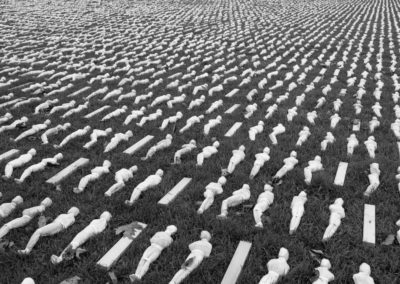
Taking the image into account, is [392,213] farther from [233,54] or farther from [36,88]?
[233,54]

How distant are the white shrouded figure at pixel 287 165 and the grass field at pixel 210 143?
95 mm

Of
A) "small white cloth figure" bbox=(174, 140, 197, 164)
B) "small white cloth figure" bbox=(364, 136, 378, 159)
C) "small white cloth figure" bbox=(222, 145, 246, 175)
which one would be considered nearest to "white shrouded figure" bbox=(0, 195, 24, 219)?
"small white cloth figure" bbox=(174, 140, 197, 164)

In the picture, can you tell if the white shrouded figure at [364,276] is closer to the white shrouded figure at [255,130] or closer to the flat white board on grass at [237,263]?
the flat white board on grass at [237,263]

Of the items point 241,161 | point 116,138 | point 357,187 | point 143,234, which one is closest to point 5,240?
point 143,234

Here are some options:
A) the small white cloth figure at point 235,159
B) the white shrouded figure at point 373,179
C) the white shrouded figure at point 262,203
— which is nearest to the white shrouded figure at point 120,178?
the small white cloth figure at point 235,159

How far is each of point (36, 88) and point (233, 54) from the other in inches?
215

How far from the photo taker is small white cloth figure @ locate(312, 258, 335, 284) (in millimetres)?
3306

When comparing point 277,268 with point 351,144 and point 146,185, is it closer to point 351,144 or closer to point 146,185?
point 146,185

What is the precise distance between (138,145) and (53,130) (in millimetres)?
1286

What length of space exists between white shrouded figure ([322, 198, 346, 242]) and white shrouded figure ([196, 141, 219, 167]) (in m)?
1.66

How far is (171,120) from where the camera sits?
21.3 feet

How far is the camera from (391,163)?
5.23m

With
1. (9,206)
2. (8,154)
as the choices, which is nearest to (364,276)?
(9,206)

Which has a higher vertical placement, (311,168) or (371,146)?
(311,168)
